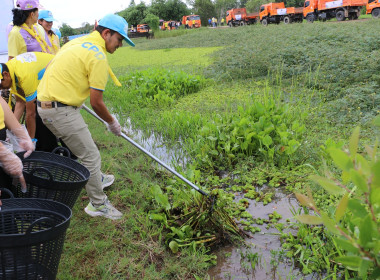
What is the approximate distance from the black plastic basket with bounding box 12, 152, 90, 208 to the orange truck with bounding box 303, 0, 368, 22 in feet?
58.5

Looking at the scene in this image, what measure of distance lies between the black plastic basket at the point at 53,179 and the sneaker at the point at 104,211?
17.1 inches

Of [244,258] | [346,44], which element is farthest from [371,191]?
[346,44]

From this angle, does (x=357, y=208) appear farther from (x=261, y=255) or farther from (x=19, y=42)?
(x=19, y=42)

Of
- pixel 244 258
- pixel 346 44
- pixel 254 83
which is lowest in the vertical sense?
pixel 244 258

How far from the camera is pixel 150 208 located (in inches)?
120

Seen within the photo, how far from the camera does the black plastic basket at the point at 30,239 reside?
A: 1.49m

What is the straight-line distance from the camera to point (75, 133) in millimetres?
2637

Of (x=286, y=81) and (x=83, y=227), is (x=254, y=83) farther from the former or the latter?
(x=83, y=227)

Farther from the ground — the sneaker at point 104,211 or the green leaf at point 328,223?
the green leaf at point 328,223

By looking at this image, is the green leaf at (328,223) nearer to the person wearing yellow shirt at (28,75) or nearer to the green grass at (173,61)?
the person wearing yellow shirt at (28,75)

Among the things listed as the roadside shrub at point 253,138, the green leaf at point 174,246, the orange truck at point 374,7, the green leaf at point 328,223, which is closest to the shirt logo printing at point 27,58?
the roadside shrub at point 253,138

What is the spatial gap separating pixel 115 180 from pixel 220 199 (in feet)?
4.12

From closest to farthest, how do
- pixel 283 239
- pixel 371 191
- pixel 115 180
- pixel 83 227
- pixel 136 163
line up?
1. pixel 371 191
2. pixel 283 239
3. pixel 83 227
4. pixel 115 180
5. pixel 136 163

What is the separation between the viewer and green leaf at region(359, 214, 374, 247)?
676 mm
